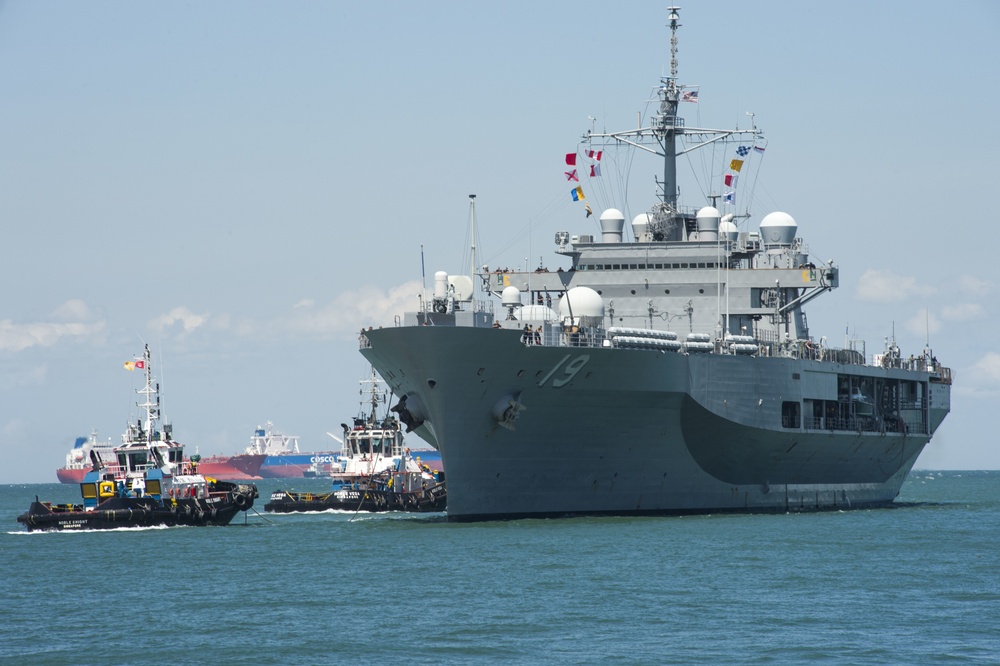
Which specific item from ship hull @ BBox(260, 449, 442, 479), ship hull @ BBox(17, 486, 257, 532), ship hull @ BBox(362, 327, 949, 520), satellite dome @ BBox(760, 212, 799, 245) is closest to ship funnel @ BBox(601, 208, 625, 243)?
satellite dome @ BBox(760, 212, 799, 245)

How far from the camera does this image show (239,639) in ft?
74.8

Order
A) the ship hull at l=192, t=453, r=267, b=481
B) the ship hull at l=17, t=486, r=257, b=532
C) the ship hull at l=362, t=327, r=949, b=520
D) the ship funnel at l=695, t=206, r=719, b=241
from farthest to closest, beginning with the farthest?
the ship hull at l=192, t=453, r=267, b=481, the ship funnel at l=695, t=206, r=719, b=241, the ship hull at l=17, t=486, r=257, b=532, the ship hull at l=362, t=327, r=949, b=520

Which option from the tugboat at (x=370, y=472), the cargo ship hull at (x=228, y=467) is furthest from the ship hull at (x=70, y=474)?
the tugboat at (x=370, y=472)

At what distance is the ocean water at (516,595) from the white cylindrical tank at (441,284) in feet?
19.4

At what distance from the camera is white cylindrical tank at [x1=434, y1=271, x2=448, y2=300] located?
37.8 meters

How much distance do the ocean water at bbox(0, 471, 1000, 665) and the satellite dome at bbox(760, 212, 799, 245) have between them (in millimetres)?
11684

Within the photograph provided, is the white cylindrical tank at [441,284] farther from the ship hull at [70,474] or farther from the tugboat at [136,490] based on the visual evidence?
the ship hull at [70,474]

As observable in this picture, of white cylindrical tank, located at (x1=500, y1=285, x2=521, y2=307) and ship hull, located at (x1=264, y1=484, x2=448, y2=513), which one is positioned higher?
white cylindrical tank, located at (x1=500, y1=285, x2=521, y2=307)

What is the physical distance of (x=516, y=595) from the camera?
26406mm

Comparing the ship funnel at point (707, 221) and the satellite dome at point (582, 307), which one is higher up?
the ship funnel at point (707, 221)

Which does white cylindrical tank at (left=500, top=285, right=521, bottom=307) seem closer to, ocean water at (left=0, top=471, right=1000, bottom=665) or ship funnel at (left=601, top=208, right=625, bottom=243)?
ship funnel at (left=601, top=208, right=625, bottom=243)

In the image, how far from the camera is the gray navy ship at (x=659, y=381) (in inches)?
1428

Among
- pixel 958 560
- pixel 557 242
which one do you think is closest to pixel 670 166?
pixel 557 242

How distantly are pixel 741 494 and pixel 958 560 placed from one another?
1144cm
